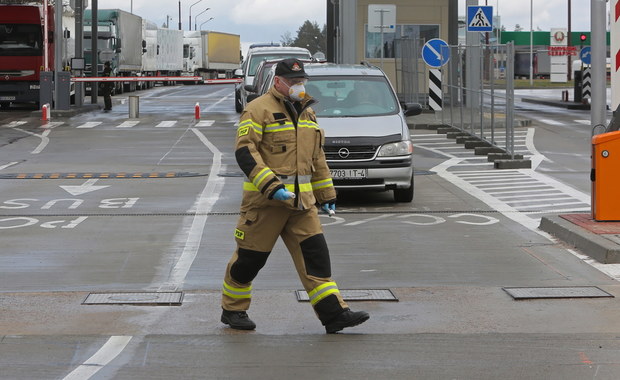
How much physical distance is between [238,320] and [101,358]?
1.10m

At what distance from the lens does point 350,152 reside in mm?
14766

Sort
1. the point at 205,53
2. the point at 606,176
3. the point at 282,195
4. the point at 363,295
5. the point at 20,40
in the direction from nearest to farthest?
the point at 282,195 → the point at 363,295 → the point at 606,176 → the point at 20,40 → the point at 205,53

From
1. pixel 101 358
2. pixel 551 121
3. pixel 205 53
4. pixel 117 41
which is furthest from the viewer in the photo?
pixel 205 53

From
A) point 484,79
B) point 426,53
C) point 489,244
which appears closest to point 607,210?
point 489,244

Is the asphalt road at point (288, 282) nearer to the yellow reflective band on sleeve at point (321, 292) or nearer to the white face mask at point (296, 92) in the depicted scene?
the yellow reflective band on sleeve at point (321, 292)

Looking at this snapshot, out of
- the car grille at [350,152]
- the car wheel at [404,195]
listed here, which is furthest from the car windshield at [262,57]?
the car grille at [350,152]

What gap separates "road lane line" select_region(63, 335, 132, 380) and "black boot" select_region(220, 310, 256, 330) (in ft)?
2.14

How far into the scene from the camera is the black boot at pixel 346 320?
24.8ft

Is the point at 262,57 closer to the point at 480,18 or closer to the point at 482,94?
the point at 480,18

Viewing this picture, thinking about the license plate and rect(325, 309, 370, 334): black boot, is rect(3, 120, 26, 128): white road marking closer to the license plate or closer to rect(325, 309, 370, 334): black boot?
the license plate

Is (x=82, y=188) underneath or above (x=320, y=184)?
underneath

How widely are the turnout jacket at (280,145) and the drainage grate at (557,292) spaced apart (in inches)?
83.1

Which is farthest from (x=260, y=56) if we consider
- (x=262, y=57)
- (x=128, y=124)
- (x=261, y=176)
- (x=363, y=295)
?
(x=261, y=176)

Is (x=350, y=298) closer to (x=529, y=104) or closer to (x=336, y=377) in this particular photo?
(x=336, y=377)
